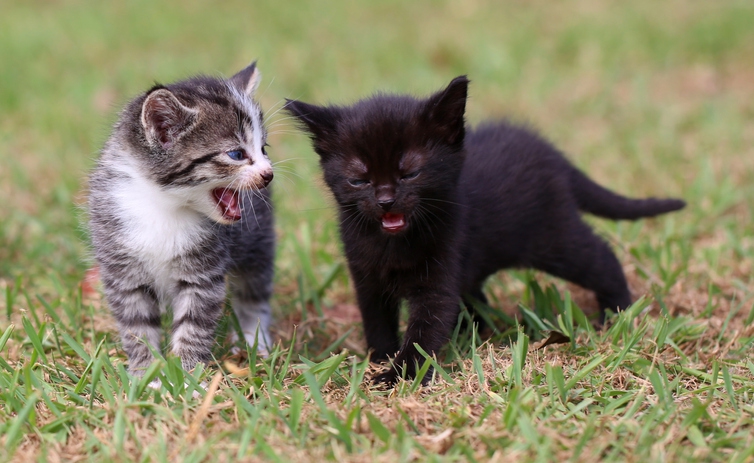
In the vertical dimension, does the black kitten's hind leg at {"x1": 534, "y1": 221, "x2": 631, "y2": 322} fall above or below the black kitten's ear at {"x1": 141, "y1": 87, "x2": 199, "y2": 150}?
below

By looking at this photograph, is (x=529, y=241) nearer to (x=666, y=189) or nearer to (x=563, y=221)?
(x=563, y=221)

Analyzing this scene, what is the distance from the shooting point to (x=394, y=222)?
3109mm

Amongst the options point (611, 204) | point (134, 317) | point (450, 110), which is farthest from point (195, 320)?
point (611, 204)

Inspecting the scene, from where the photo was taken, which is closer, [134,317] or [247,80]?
[134,317]

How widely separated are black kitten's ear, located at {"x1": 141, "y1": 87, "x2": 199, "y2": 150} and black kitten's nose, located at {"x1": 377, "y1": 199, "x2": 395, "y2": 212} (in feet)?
2.76

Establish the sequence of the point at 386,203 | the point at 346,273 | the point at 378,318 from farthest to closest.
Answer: the point at 346,273 < the point at 378,318 < the point at 386,203

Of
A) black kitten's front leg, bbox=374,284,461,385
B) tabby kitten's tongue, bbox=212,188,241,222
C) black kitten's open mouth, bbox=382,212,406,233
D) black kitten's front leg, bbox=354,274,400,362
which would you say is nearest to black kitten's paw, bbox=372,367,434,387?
black kitten's front leg, bbox=374,284,461,385

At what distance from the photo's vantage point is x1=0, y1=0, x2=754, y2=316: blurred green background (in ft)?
16.0

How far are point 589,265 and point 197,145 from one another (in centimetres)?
208

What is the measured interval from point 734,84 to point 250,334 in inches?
235

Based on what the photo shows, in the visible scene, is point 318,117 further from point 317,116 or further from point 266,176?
point 266,176

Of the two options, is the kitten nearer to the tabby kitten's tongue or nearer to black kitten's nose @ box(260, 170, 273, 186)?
black kitten's nose @ box(260, 170, 273, 186)

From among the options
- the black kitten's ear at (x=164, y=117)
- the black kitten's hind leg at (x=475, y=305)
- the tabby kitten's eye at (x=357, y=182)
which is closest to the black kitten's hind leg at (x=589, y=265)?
the black kitten's hind leg at (x=475, y=305)

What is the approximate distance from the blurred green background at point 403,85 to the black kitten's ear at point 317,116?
0.78 metres
